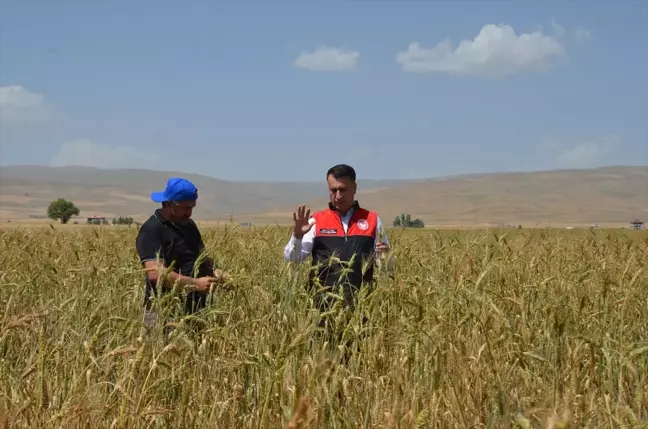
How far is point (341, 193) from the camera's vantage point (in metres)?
4.44

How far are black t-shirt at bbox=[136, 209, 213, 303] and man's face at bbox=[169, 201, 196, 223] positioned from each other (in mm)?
40

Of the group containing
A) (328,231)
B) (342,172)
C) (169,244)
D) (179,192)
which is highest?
(342,172)

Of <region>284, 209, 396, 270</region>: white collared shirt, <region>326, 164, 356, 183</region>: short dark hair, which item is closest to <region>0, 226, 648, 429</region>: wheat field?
<region>284, 209, 396, 270</region>: white collared shirt

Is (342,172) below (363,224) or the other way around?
the other way around

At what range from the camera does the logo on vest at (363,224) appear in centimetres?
441

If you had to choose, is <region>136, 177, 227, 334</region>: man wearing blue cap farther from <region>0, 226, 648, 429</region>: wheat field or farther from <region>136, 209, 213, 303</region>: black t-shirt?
<region>0, 226, 648, 429</region>: wheat field

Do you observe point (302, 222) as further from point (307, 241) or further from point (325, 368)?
point (325, 368)

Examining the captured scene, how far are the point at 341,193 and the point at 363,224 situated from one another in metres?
0.22

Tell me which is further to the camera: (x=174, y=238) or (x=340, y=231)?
(x=340, y=231)

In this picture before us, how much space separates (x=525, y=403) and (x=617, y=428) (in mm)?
347

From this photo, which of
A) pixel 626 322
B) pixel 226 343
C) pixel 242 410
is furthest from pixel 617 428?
pixel 626 322

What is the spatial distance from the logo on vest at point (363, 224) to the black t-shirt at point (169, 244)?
0.91m

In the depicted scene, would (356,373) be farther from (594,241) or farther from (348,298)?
(594,241)

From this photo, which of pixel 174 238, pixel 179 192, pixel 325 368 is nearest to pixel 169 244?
pixel 174 238
